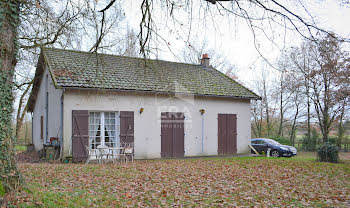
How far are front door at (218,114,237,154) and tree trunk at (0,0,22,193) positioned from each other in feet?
39.8

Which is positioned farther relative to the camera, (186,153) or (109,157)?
(186,153)

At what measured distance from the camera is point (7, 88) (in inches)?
219

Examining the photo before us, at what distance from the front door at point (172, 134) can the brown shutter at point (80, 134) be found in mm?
3754

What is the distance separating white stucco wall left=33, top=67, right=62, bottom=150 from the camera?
13.5 m

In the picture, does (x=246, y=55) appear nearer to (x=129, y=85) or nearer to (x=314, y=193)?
(x=314, y=193)

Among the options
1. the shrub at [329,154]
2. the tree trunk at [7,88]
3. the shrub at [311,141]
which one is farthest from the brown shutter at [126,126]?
the shrub at [311,141]

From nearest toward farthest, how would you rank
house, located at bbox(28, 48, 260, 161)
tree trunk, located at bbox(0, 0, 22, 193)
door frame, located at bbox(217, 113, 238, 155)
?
tree trunk, located at bbox(0, 0, 22, 193)
house, located at bbox(28, 48, 260, 161)
door frame, located at bbox(217, 113, 238, 155)

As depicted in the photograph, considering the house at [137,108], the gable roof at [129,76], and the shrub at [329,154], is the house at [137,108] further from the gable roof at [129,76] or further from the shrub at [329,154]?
the shrub at [329,154]

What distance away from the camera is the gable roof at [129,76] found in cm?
1288

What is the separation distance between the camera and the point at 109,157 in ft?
42.3

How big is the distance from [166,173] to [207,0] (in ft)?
19.6

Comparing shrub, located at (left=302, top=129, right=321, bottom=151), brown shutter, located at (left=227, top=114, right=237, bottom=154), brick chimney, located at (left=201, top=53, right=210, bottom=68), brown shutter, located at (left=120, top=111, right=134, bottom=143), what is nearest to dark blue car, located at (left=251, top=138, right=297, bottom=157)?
brown shutter, located at (left=227, top=114, right=237, bottom=154)

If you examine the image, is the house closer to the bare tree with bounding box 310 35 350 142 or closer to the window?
the window

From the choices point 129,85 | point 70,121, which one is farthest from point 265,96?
point 70,121
